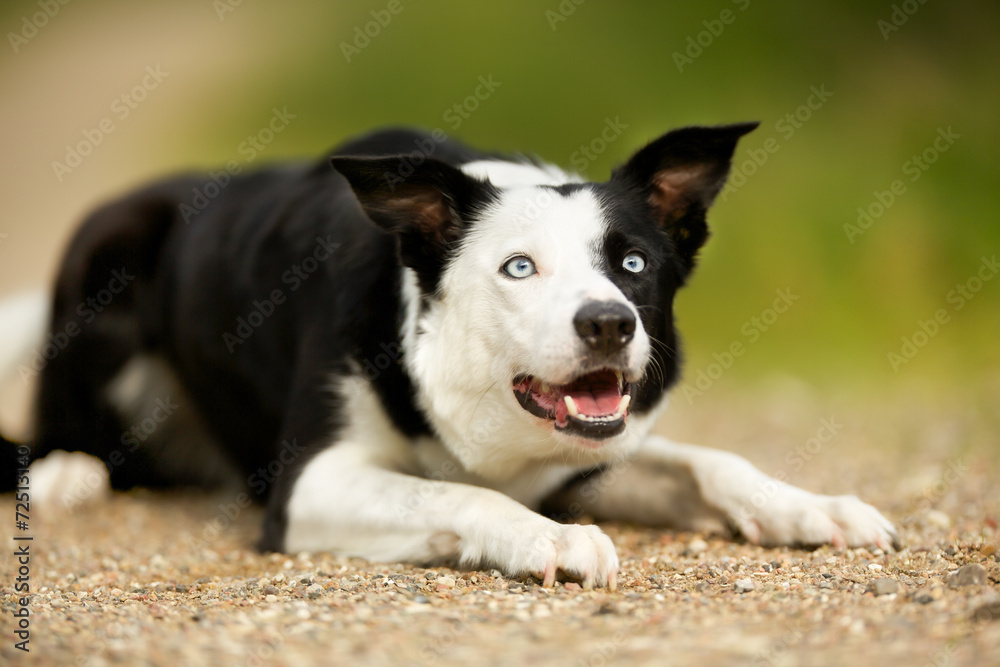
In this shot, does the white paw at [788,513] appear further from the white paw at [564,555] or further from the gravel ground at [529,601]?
the white paw at [564,555]

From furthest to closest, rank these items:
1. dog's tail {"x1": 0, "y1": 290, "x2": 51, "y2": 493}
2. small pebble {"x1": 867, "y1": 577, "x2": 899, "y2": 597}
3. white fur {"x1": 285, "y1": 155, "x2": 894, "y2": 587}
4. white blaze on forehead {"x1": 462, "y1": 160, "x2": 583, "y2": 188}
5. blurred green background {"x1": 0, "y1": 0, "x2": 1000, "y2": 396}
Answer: blurred green background {"x1": 0, "y1": 0, "x2": 1000, "y2": 396}, dog's tail {"x1": 0, "y1": 290, "x2": 51, "y2": 493}, white blaze on forehead {"x1": 462, "y1": 160, "x2": 583, "y2": 188}, white fur {"x1": 285, "y1": 155, "x2": 894, "y2": 587}, small pebble {"x1": 867, "y1": 577, "x2": 899, "y2": 597}

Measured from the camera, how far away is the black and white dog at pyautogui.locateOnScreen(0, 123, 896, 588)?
3.18 m

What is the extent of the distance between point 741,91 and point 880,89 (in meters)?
1.15

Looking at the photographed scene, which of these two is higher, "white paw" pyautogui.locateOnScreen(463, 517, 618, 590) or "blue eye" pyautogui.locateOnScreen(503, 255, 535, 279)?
"blue eye" pyautogui.locateOnScreen(503, 255, 535, 279)

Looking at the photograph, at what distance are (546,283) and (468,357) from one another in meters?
0.40

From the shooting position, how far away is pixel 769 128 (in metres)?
8.42

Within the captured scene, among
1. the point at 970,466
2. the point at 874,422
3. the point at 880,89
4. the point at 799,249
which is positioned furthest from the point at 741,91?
the point at 970,466

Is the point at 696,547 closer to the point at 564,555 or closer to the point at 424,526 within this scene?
the point at 564,555

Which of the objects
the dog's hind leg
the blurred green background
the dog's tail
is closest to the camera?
the dog's hind leg

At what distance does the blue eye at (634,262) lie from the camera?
133 inches

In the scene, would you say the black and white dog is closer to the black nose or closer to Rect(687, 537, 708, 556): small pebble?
the black nose

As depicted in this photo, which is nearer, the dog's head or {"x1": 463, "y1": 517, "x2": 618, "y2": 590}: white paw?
{"x1": 463, "y1": 517, "x2": 618, "y2": 590}: white paw

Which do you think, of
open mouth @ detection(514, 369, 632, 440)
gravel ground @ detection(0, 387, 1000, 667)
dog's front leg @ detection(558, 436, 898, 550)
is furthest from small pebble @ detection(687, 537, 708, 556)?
open mouth @ detection(514, 369, 632, 440)

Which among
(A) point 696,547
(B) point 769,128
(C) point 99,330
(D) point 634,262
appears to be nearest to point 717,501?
(A) point 696,547
